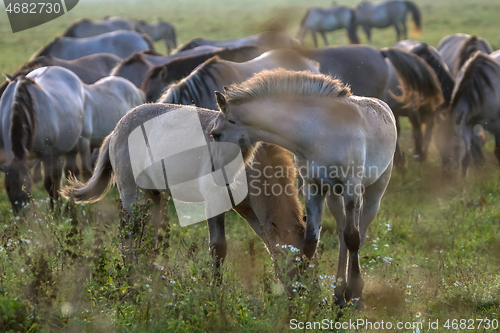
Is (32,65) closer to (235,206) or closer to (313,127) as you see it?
(235,206)

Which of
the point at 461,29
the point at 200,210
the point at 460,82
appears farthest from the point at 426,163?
the point at 461,29

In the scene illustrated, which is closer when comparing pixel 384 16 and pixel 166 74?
pixel 166 74

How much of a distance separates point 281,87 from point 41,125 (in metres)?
3.84

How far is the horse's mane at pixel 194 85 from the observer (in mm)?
6414

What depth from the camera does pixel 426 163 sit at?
8.57 metres

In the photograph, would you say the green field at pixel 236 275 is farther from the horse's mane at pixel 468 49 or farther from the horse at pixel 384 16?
the horse at pixel 384 16

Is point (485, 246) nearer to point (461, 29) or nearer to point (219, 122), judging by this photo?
point (219, 122)

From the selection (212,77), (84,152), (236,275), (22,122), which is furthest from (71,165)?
(236,275)

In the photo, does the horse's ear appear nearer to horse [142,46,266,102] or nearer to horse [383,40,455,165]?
horse [142,46,266,102]

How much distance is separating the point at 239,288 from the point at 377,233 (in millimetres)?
2266

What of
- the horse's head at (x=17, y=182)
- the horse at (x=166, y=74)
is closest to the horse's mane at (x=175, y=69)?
the horse at (x=166, y=74)

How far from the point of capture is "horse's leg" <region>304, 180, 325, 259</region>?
12.1ft

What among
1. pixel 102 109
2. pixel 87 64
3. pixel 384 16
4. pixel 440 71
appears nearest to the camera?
pixel 102 109

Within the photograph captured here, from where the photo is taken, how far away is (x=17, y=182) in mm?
5594
